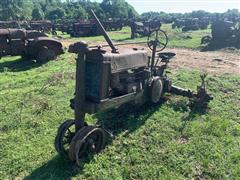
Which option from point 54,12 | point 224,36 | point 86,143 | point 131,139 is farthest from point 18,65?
point 54,12

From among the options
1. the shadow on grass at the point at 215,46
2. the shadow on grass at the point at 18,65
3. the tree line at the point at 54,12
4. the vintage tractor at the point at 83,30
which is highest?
the tree line at the point at 54,12

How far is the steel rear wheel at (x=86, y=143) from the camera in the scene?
199 inches

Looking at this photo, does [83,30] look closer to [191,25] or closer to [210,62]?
[210,62]

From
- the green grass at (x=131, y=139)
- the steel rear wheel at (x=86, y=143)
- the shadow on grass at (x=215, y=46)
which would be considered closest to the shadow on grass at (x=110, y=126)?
the green grass at (x=131, y=139)

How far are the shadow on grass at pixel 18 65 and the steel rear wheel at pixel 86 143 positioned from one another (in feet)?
25.9

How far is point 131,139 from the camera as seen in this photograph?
6.32 m

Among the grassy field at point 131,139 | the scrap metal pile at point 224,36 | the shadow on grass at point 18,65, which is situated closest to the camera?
the grassy field at point 131,139

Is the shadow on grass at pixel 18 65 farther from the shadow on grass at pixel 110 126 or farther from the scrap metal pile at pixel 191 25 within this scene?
the scrap metal pile at pixel 191 25

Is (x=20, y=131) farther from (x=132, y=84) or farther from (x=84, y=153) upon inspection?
(x=132, y=84)

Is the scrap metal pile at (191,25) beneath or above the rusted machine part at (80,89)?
above

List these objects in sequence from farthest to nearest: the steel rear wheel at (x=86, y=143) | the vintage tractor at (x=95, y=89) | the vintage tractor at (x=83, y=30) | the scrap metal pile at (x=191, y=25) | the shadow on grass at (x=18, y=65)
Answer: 1. the scrap metal pile at (x=191, y=25)
2. the vintage tractor at (x=83, y=30)
3. the shadow on grass at (x=18, y=65)
4. the vintage tractor at (x=95, y=89)
5. the steel rear wheel at (x=86, y=143)

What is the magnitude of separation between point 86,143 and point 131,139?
127cm

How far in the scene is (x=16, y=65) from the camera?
13234 mm

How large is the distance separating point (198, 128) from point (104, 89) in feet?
8.29
